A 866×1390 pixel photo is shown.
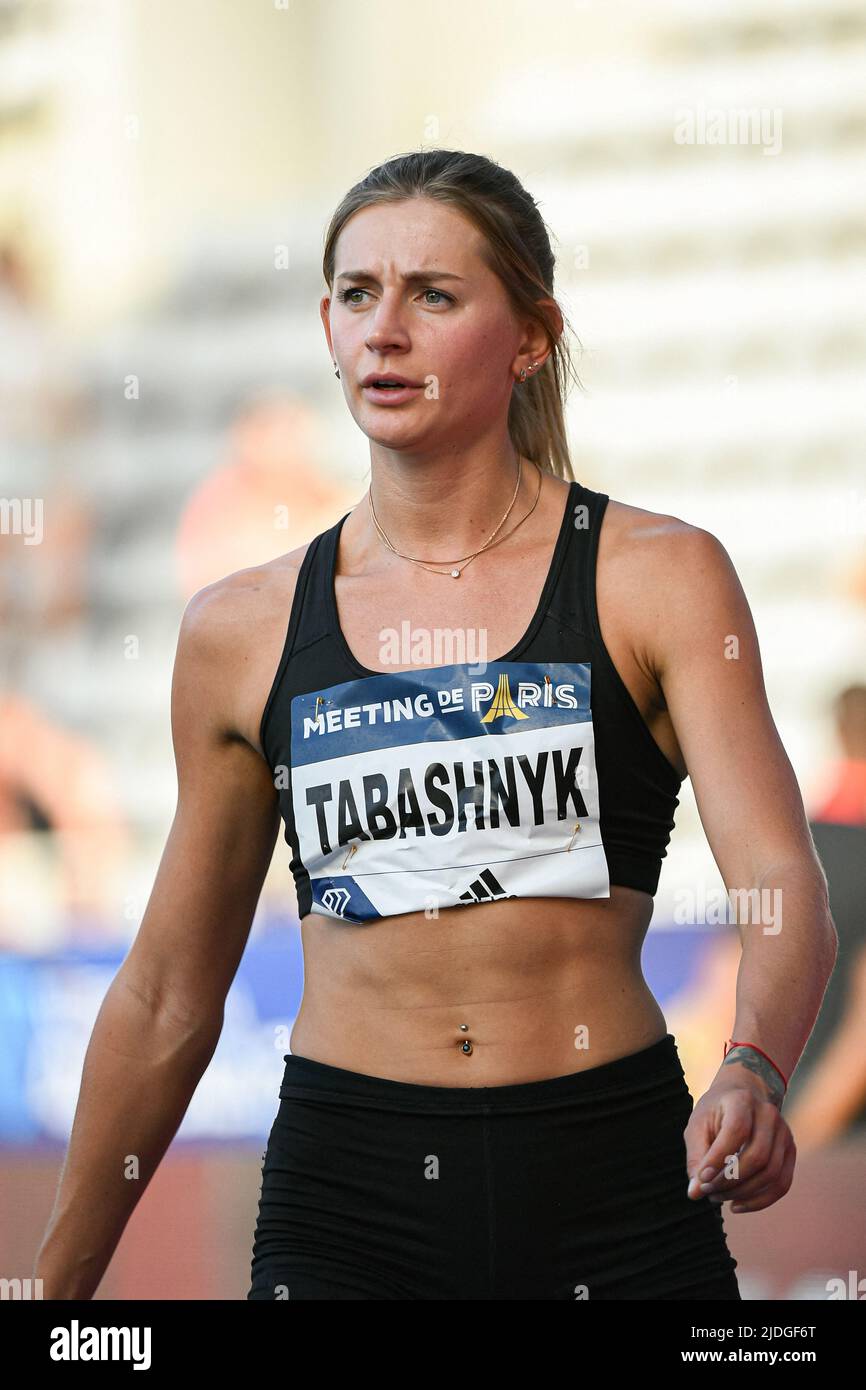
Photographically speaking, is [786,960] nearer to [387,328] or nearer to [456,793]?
[456,793]

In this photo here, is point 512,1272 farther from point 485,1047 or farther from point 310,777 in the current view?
point 310,777

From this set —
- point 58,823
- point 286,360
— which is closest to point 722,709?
point 58,823

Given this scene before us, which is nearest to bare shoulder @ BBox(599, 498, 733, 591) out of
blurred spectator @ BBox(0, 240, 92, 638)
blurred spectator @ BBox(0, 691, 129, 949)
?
blurred spectator @ BBox(0, 691, 129, 949)

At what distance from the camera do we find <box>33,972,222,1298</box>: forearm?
7.84 ft

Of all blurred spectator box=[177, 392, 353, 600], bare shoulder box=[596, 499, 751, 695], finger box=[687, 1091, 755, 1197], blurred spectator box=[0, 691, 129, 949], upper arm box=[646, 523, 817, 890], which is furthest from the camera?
blurred spectator box=[177, 392, 353, 600]

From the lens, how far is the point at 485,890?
2.14m

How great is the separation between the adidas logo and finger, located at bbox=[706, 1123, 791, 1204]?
1.66 ft

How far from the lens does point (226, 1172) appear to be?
5.53 metres

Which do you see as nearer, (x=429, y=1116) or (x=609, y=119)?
(x=429, y=1116)

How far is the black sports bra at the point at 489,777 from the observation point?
7.04 ft

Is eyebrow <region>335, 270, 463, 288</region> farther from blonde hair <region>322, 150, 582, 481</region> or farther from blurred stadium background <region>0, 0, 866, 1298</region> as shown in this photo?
blurred stadium background <region>0, 0, 866, 1298</region>

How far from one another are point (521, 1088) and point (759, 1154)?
453mm

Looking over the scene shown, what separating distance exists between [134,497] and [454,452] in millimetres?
4340

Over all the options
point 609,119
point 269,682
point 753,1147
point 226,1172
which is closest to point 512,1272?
point 753,1147
